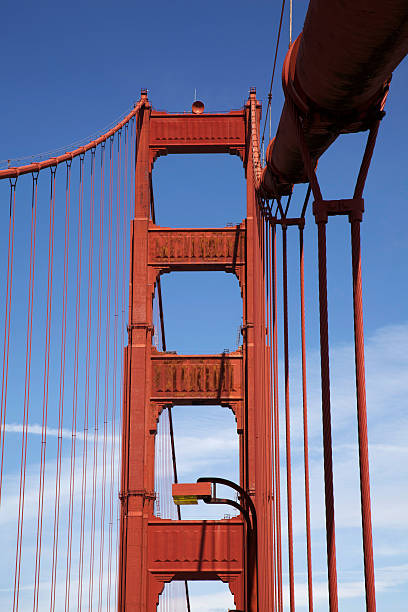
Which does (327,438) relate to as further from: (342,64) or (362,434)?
(342,64)

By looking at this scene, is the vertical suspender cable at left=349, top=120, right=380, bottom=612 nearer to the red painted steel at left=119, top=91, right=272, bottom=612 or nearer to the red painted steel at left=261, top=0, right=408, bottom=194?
the red painted steel at left=261, top=0, right=408, bottom=194

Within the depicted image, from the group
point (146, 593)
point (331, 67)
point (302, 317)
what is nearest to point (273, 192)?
point (302, 317)

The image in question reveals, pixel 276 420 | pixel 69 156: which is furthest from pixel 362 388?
pixel 69 156

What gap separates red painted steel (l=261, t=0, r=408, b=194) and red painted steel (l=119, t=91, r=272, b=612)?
21610mm

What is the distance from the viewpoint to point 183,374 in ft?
124

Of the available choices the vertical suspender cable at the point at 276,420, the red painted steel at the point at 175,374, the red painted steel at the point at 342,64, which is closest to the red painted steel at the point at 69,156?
the red painted steel at the point at 175,374

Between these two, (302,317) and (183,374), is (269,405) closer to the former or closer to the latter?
(302,317)

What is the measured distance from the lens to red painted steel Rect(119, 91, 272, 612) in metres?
35.3

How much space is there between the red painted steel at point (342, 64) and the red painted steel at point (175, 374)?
851 inches

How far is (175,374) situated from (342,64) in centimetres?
2819

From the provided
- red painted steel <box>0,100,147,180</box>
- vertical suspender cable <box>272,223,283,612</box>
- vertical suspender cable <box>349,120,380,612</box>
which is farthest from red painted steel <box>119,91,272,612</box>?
vertical suspender cable <box>349,120,380,612</box>

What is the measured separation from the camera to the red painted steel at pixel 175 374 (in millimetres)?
35344

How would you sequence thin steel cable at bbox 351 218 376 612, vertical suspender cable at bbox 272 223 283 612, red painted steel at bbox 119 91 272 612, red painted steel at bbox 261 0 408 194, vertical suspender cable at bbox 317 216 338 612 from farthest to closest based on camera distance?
1. red painted steel at bbox 119 91 272 612
2. vertical suspender cable at bbox 272 223 283 612
3. vertical suspender cable at bbox 317 216 338 612
4. thin steel cable at bbox 351 218 376 612
5. red painted steel at bbox 261 0 408 194

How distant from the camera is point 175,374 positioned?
37.6 m
